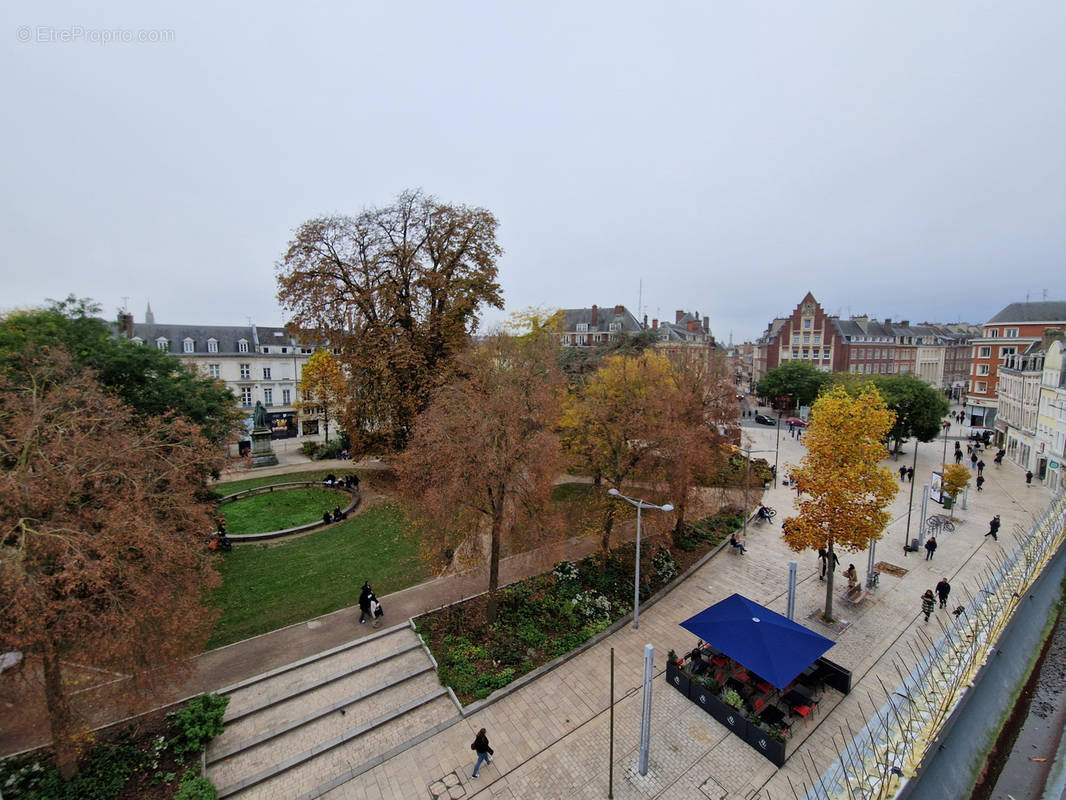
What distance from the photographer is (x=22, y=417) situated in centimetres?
1073

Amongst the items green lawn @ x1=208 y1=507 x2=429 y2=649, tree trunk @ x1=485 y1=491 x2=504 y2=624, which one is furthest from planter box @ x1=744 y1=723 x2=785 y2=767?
green lawn @ x1=208 y1=507 x2=429 y2=649

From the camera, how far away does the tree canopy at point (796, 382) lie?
64375mm

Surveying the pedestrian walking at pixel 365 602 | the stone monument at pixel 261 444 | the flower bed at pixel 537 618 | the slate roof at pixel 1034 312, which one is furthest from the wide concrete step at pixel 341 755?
the slate roof at pixel 1034 312

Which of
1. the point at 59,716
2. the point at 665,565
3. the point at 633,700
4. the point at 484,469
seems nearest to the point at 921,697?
the point at 633,700

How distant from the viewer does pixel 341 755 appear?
12422mm

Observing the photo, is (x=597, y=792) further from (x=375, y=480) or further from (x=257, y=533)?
(x=375, y=480)

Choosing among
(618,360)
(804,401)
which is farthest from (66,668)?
(804,401)

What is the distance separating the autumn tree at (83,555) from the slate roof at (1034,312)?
8110 centimetres

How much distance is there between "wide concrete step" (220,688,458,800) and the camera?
11438 mm

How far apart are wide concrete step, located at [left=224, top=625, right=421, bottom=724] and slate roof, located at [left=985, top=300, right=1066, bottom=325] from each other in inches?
3000

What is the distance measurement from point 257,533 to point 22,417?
1570cm

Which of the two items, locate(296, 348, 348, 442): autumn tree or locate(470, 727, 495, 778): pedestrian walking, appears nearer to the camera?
locate(470, 727, 495, 778): pedestrian walking

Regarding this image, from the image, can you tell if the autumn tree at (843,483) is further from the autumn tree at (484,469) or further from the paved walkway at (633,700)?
the autumn tree at (484,469)

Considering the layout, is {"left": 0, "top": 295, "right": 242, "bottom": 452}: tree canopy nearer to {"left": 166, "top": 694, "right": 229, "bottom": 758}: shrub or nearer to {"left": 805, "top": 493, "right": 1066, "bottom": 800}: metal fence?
{"left": 166, "top": 694, "right": 229, "bottom": 758}: shrub
